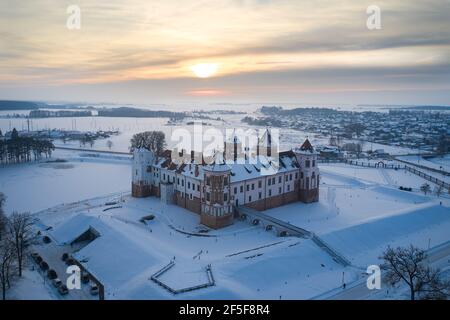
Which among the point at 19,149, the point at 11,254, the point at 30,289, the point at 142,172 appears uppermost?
the point at 19,149

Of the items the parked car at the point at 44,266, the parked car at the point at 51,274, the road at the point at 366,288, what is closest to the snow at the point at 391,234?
the road at the point at 366,288

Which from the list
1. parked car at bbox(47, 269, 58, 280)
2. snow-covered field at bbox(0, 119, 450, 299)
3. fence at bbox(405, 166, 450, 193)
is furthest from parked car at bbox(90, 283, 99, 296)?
fence at bbox(405, 166, 450, 193)

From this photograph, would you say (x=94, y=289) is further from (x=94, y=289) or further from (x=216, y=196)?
(x=216, y=196)

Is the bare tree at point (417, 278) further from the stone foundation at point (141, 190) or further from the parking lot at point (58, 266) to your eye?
the stone foundation at point (141, 190)

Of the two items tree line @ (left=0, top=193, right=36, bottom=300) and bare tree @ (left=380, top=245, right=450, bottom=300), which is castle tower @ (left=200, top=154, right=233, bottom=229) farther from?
tree line @ (left=0, top=193, right=36, bottom=300)

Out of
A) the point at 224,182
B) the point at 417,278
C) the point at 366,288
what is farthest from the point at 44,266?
the point at 417,278

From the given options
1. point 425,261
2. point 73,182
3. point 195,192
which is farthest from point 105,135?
point 425,261
